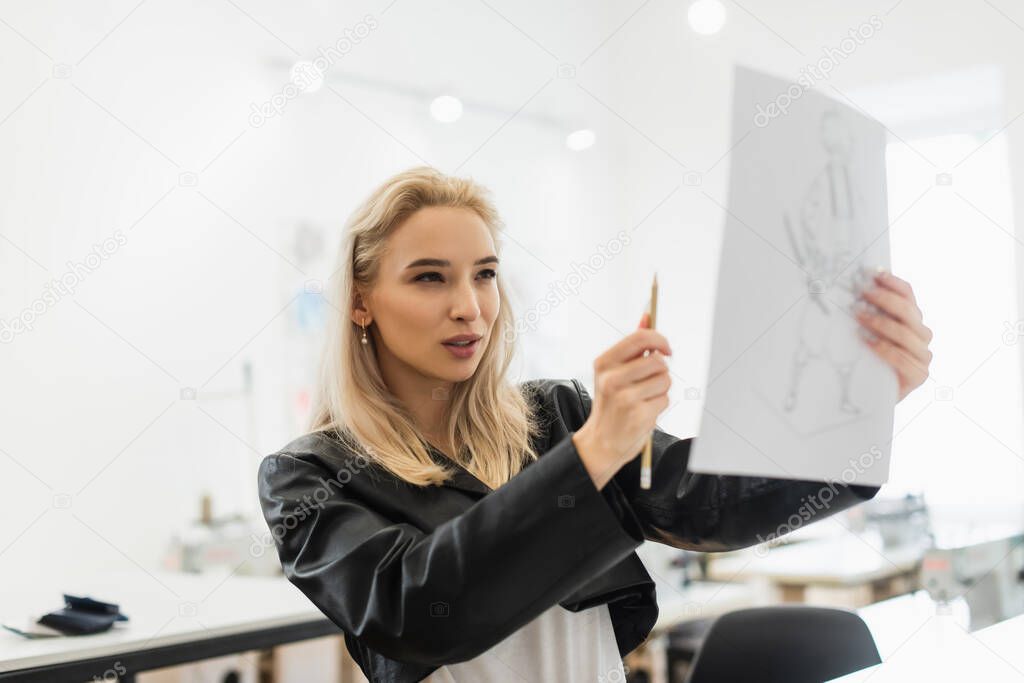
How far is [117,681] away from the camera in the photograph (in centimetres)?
213

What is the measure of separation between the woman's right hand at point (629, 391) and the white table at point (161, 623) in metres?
1.51

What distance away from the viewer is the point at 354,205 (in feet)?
14.6

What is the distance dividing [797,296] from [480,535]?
0.42 m

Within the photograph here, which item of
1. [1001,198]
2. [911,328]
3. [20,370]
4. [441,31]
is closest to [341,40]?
[441,31]

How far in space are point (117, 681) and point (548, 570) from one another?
1.50 m

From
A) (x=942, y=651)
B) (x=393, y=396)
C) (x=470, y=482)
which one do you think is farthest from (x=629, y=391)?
(x=942, y=651)

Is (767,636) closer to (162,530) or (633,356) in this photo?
(633,356)

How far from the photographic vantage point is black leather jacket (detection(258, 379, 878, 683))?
3.40ft

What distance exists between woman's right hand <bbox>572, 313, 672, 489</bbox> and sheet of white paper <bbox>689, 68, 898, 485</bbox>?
0.05 m

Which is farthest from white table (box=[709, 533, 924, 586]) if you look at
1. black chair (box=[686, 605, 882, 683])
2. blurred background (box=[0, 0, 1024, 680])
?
black chair (box=[686, 605, 882, 683])

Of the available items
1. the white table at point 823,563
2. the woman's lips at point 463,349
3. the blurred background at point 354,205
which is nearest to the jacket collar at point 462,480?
the woman's lips at point 463,349

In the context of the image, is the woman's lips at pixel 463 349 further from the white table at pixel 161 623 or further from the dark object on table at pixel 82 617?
the dark object on table at pixel 82 617

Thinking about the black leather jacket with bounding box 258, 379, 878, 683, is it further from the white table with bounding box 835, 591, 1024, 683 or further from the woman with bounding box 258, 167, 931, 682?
the white table with bounding box 835, 591, 1024, 683

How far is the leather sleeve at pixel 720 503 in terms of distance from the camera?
1237 millimetres
